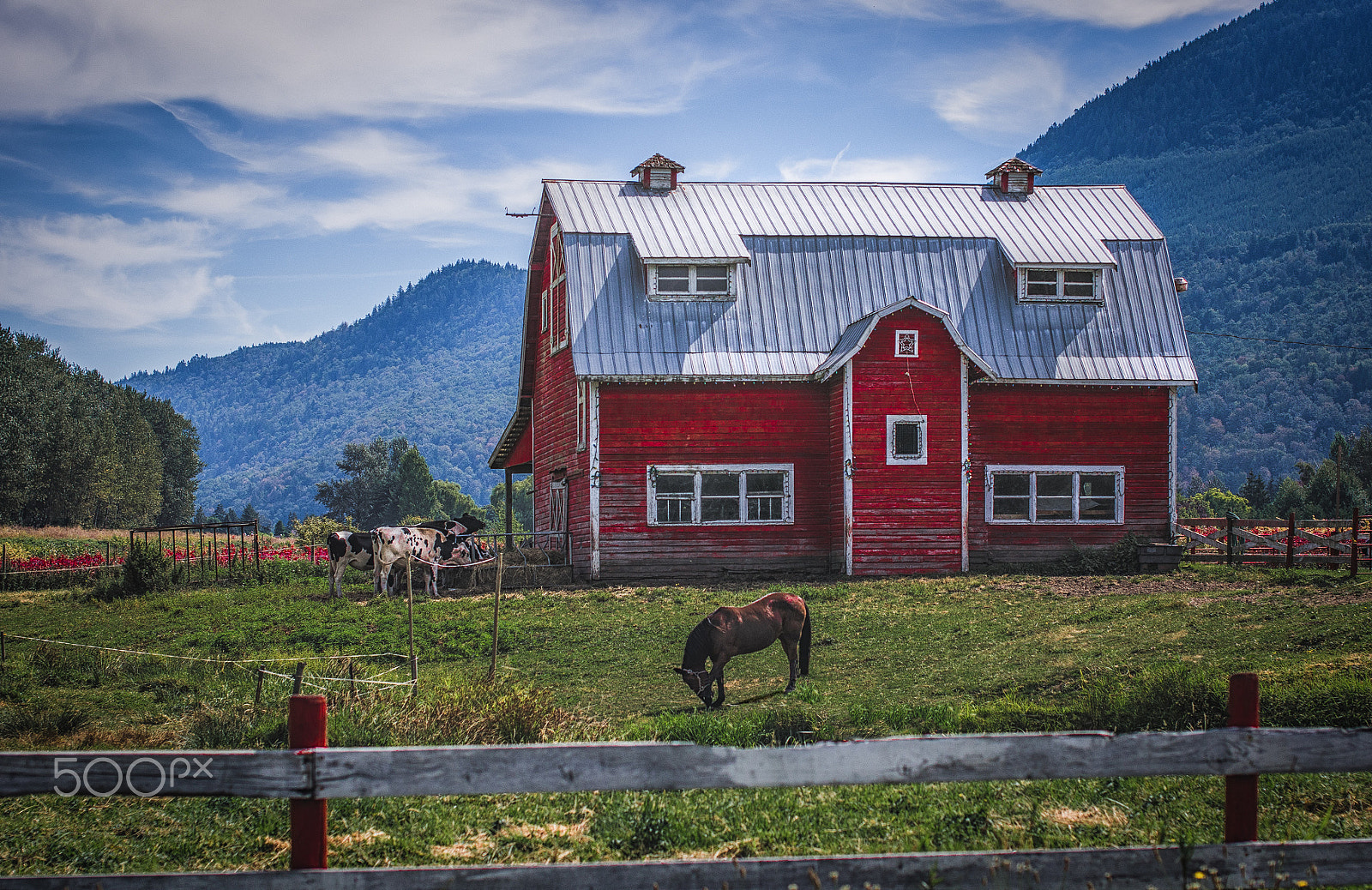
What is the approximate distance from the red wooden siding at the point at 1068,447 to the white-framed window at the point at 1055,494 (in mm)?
168

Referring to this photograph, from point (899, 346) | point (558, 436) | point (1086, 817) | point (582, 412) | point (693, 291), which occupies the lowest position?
point (1086, 817)

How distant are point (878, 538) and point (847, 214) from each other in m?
9.79

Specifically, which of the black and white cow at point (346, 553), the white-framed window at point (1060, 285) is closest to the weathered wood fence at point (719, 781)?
the black and white cow at point (346, 553)

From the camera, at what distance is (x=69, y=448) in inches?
2803

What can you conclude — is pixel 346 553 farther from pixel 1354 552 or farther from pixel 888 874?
pixel 888 874

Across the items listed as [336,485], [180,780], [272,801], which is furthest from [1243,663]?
[336,485]

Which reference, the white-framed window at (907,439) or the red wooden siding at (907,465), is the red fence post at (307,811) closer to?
the red wooden siding at (907,465)

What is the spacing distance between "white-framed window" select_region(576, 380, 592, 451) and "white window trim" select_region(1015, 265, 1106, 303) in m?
11.3

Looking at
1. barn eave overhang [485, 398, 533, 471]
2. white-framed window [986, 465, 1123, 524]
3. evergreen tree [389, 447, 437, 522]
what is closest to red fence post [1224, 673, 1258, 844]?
white-framed window [986, 465, 1123, 524]

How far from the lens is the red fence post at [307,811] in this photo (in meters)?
4.96

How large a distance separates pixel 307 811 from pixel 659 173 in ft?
88.0

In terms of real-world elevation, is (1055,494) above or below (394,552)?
above

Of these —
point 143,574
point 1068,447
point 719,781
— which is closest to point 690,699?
point 719,781

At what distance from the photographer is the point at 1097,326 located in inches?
1102
